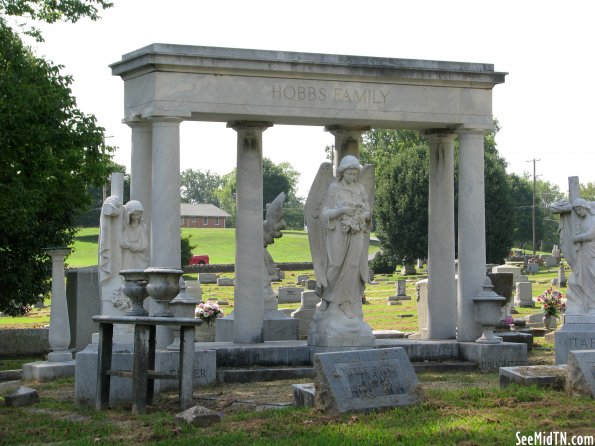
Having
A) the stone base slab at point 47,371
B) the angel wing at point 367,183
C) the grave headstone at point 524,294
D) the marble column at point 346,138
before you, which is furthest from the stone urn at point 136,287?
the grave headstone at point 524,294

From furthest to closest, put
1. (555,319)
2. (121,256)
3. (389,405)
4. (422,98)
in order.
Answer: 1. (555,319)
2. (422,98)
3. (121,256)
4. (389,405)

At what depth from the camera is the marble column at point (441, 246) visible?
20.0m

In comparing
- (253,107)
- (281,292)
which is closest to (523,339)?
(253,107)

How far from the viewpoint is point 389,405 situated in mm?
12008

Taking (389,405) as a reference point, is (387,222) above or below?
above

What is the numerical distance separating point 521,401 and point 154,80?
787 cm

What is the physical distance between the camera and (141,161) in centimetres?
1834

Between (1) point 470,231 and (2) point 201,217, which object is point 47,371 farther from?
(2) point 201,217

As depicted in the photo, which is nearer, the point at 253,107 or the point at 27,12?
the point at 253,107

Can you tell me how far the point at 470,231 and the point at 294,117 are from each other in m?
3.68

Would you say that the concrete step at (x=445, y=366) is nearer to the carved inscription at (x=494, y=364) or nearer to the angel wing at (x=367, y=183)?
the carved inscription at (x=494, y=364)

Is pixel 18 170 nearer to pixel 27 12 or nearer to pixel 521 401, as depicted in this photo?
pixel 27 12

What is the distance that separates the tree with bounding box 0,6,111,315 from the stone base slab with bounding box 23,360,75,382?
406 centimetres

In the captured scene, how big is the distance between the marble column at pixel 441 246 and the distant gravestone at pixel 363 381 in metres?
7.60
